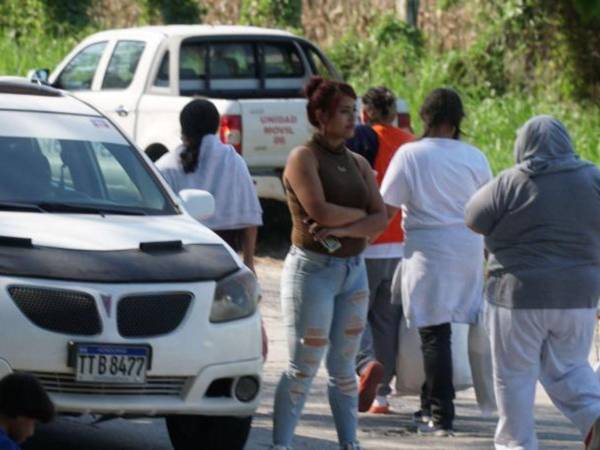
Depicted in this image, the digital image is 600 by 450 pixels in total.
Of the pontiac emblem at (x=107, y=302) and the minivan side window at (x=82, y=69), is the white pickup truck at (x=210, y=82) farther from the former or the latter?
the pontiac emblem at (x=107, y=302)

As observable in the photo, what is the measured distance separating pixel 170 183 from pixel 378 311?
138 cm

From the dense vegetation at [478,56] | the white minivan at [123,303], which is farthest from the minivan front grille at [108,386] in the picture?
the dense vegetation at [478,56]

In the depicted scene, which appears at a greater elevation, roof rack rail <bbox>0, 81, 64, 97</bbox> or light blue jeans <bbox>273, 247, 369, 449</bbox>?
roof rack rail <bbox>0, 81, 64, 97</bbox>

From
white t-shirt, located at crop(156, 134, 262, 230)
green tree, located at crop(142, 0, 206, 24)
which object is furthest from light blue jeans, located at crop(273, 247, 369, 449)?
green tree, located at crop(142, 0, 206, 24)

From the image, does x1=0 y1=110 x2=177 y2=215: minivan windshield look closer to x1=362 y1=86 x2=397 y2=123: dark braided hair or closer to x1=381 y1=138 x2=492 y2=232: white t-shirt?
x1=381 y1=138 x2=492 y2=232: white t-shirt

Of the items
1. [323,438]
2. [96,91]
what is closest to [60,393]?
[323,438]

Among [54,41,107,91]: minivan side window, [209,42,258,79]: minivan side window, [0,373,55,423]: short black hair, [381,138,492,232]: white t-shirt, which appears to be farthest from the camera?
[54,41,107,91]: minivan side window

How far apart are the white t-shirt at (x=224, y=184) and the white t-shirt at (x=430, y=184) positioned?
2.78ft

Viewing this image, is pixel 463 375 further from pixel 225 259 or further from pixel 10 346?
pixel 10 346

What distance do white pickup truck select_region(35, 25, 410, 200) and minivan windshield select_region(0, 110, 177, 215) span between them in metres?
5.62

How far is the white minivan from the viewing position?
7727 mm

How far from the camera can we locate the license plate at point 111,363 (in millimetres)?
7723

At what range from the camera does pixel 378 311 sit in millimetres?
9992

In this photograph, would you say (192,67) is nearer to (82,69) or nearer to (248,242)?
(82,69)
